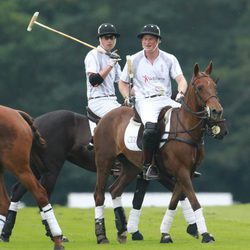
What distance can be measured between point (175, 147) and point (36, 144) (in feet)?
5.77

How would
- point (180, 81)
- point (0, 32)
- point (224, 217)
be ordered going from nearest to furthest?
point (180, 81)
point (224, 217)
point (0, 32)

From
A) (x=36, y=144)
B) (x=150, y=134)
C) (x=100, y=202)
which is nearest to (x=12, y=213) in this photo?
(x=100, y=202)

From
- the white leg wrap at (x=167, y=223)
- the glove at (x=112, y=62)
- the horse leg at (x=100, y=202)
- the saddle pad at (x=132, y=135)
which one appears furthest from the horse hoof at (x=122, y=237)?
the glove at (x=112, y=62)

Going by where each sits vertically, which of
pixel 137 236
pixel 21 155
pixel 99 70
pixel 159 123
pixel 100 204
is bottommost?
pixel 137 236

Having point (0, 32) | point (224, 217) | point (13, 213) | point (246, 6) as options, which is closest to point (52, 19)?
point (0, 32)

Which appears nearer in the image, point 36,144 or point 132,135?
point 36,144

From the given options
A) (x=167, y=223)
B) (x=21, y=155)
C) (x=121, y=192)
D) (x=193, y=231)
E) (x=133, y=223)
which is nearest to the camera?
(x=21, y=155)

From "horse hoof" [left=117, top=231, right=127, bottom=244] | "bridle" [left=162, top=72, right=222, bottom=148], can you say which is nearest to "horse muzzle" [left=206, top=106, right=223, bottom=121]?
"bridle" [left=162, top=72, right=222, bottom=148]

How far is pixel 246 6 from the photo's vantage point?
56594mm

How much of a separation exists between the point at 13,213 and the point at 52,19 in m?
37.6

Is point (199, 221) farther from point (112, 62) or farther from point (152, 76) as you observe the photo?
point (112, 62)

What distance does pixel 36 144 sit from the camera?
17.6 meters

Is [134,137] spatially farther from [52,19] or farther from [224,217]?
[52,19]

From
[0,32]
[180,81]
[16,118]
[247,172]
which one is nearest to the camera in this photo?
[16,118]
